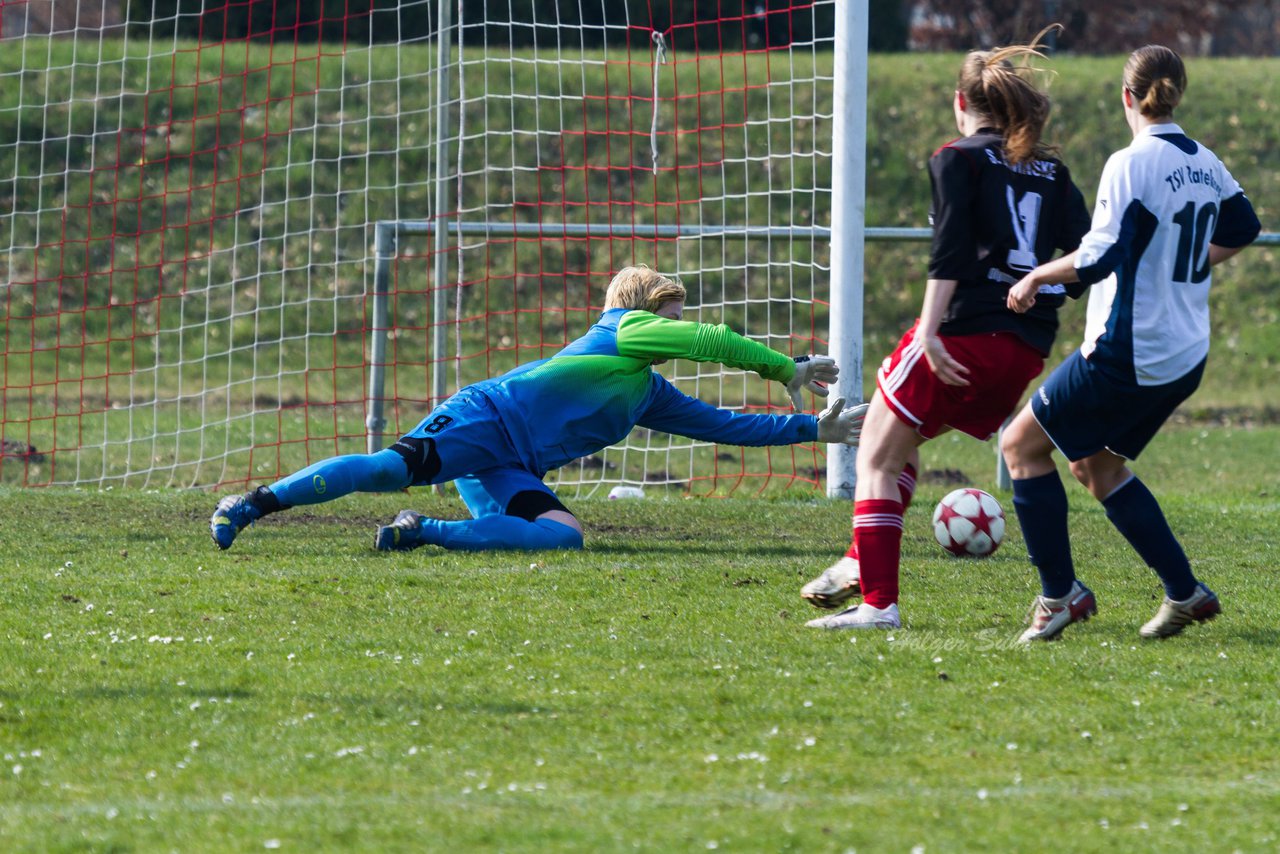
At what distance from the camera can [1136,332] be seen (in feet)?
15.2

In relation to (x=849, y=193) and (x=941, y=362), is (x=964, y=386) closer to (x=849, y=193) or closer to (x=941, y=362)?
(x=941, y=362)

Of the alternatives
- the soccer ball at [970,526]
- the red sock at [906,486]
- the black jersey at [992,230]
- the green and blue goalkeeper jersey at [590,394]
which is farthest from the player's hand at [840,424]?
the black jersey at [992,230]

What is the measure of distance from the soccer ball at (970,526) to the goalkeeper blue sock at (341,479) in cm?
225

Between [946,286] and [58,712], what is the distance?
270 cm

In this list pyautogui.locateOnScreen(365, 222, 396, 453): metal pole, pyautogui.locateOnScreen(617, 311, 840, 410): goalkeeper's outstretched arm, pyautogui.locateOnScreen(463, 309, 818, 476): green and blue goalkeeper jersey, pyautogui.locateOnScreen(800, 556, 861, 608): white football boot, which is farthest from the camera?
pyautogui.locateOnScreen(365, 222, 396, 453): metal pole

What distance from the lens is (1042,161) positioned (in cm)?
486

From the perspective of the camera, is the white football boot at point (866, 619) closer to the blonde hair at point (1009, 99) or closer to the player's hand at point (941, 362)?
the player's hand at point (941, 362)

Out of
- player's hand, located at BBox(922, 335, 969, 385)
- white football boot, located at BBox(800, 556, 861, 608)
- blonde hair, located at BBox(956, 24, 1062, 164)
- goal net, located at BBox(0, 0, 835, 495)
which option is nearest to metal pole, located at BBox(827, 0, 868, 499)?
white football boot, located at BBox(800, 556, 861, 608)

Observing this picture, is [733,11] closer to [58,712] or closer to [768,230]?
[768,230]

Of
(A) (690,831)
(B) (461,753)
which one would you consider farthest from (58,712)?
(A) (690,831)

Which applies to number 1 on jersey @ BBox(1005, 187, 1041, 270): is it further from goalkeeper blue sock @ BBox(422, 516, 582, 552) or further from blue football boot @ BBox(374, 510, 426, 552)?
blue football boot @ BBox(374, 510, 426, 552)

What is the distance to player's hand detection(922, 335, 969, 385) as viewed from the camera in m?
4.73

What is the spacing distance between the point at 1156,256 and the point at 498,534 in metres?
3.11

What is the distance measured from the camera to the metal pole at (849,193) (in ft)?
27.5
